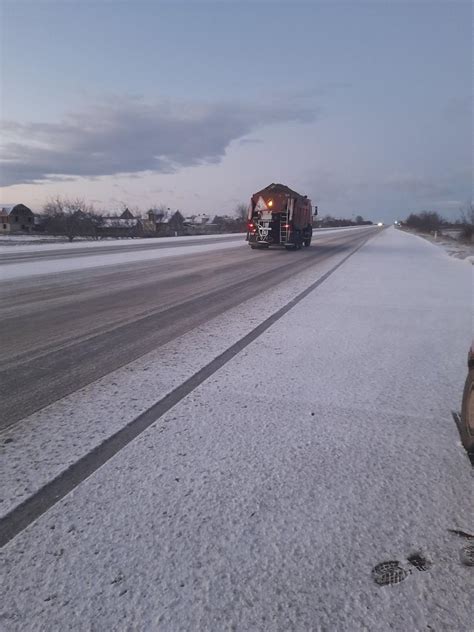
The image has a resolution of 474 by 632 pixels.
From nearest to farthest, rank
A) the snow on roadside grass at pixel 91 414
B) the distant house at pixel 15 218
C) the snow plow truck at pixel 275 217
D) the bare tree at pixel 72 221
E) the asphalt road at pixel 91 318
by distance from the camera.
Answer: the snow on roadside grass at pixel 91 414, the asphalt road at pixel 91 318, the snow plow truck at pixel 275 217, the bare tree at pixel 72 221, the distant house at pixel 15 218

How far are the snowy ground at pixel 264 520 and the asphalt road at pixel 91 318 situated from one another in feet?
2.58

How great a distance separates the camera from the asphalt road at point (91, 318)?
440cm

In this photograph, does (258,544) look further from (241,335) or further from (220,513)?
(241,335)

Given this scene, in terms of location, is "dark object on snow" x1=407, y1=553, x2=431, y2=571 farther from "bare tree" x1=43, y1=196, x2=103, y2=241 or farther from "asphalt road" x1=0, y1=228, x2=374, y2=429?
"bare tree" x1=43, y1=196, x2=103, y2=241

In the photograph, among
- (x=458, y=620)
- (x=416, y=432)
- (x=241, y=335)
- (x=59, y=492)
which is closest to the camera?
(x=458, y=620)

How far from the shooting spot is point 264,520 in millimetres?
2291

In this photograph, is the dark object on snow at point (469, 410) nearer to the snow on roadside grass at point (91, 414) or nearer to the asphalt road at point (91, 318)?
the snow on roadside grass at point (91, 414)

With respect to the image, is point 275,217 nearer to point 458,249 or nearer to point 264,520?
point 458,249

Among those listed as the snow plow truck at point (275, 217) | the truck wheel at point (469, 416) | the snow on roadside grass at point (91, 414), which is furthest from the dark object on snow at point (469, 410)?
the snow plow truck at point (275, 217)

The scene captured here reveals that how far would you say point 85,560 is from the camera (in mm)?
2010

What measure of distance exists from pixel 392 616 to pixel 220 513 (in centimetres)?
96

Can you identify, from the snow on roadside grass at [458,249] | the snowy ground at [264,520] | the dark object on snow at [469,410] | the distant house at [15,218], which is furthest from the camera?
the distant house at [15,218]

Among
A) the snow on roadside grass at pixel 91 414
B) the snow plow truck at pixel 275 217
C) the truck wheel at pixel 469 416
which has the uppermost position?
the snow plow truck at pixel 275 217

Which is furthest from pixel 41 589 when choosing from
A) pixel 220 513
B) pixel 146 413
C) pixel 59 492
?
pixel 146 413
